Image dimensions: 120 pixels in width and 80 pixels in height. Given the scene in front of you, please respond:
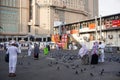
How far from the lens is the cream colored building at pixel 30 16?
11031 cm

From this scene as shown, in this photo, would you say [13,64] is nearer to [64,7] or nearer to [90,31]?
Result: [90,31]

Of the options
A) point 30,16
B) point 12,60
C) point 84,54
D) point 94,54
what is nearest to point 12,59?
point 12,60

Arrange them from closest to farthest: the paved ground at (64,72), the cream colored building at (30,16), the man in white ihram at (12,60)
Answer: the paved ground at (64,72), the man in white ihram at (12,60), the cream colored building at (30,16)

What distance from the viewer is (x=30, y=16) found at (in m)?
120

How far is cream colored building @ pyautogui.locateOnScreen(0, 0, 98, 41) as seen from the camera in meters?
110

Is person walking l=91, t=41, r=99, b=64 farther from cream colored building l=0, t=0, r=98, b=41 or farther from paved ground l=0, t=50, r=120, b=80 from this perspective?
cream colored building l=0, t=0, r=98, b=41

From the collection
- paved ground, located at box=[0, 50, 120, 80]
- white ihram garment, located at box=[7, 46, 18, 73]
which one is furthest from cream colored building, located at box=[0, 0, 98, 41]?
white ihram garment, located at box=[7, 46, 18, 73]

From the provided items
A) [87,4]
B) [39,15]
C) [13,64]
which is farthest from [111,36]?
[87,4]

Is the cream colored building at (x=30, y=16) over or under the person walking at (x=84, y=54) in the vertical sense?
over

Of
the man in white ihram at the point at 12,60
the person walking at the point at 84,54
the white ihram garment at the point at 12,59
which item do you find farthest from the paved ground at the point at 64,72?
the person walking at the point at 84,54

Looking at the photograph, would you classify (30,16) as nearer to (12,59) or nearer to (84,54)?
(84,54)

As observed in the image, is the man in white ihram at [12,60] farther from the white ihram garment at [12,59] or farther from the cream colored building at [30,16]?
the cream colored building at [30,16]

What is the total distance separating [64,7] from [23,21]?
19.9 meters

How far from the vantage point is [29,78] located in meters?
11.9
